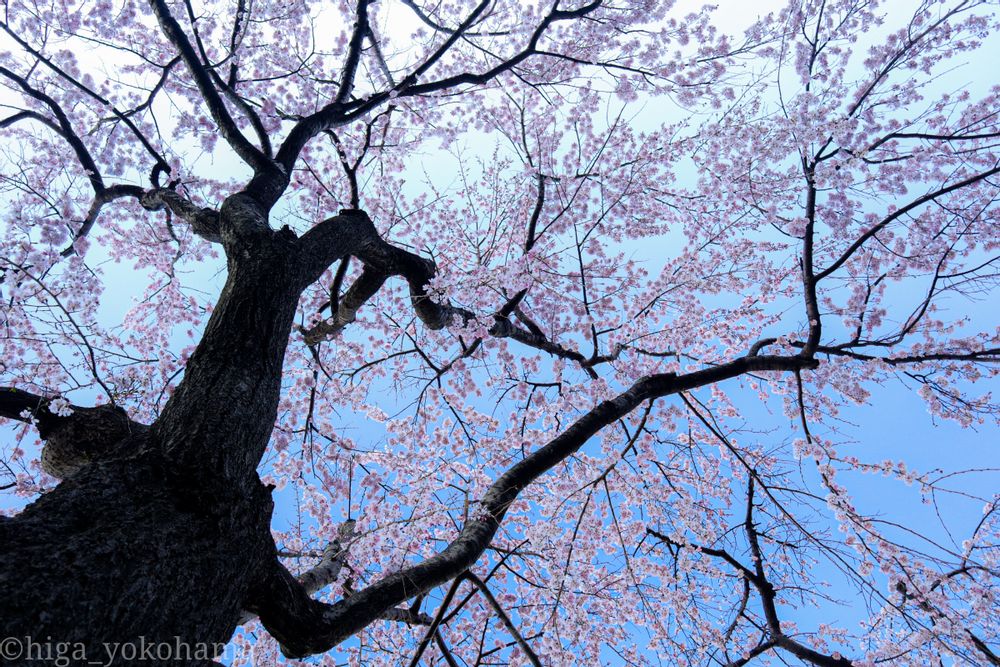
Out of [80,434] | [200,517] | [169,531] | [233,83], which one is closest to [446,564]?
[200,517]

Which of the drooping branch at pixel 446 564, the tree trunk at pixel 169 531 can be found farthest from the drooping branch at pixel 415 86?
the drooping branch at pixel 446 564

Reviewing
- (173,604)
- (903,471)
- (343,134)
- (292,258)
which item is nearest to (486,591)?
(173,604)

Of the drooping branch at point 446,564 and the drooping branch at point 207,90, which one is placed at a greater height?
the drooping branch at point 207,90

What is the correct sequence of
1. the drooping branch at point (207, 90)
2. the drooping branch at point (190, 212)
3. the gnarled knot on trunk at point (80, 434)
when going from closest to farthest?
1. the gnarled knot on trunk at point (80, 434)
2. the drooping branch at point (190, 212)
3. the drooping branch at point (207, 90)

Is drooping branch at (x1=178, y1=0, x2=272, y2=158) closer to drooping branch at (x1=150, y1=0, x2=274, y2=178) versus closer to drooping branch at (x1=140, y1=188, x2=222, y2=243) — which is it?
drooping branch at (x1=150, y1=0, x2=274, y2=178)

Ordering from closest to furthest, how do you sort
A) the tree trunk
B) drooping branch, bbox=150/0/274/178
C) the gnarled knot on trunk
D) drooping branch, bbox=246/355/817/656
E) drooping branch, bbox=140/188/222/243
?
the tree trunk → drooping branch, bbox=246/355/817/656 → the gnarled knot on trunk → drooping branch, bbox=140/188/222/243 → drooping branch, bbox=150/0/274/178

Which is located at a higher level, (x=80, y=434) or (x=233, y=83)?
(x=233, y=83)

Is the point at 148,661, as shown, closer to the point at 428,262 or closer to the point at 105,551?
the point at 105,551

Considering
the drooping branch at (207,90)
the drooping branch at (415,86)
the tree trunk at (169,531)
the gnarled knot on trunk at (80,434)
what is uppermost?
the drooping branch at (415,86)

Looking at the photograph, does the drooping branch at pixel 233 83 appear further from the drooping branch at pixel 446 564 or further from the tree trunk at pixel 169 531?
the drooping branch at pixel 446 564

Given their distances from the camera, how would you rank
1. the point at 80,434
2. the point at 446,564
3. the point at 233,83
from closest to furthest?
the point at 446,564 → the point at 80,434 → the point at 233,83

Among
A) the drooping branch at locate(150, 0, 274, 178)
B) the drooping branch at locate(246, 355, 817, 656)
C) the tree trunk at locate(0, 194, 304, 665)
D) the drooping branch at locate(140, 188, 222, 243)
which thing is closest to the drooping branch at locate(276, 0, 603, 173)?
the drooping branch at locate(150, 0, 274, 178)

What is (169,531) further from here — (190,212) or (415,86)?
(415,86)

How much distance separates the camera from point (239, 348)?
3016 millimetres
